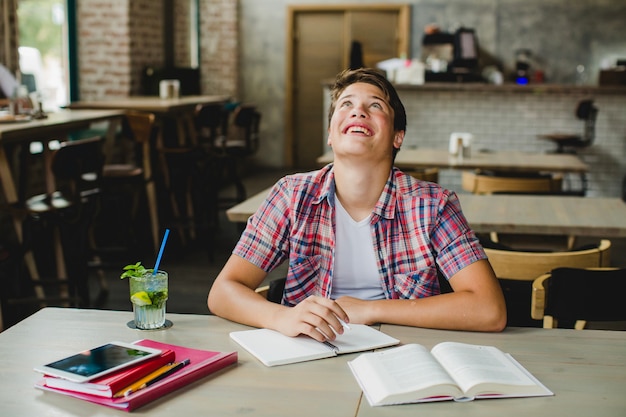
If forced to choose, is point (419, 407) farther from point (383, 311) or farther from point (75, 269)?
point (75, 269)

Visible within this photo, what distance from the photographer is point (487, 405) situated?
129 cm

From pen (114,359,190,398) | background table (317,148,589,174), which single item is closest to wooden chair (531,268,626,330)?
pen (114,359,190,398)

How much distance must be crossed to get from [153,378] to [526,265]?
1.52 metres

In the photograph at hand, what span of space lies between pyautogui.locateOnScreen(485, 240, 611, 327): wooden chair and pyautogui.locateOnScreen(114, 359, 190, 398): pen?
1.36 m

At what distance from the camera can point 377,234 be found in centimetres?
197

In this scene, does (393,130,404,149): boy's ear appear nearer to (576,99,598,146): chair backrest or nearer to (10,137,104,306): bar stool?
(10,137,104,306): bar stool

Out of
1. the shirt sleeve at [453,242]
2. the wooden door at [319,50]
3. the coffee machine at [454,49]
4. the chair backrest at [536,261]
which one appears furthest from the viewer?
the wooden door at [319,50]

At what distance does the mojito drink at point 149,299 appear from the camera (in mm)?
1654

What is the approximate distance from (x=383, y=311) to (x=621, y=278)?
87cm

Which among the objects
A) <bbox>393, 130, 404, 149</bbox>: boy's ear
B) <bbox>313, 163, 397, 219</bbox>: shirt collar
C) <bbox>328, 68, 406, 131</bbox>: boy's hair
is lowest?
<bbox>313, 163, 397, 219</bbox>: shirt collar

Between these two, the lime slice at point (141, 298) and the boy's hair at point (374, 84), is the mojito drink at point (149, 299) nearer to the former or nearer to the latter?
the lime slice at point (141, 298)

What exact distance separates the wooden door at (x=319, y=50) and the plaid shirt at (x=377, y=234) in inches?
331

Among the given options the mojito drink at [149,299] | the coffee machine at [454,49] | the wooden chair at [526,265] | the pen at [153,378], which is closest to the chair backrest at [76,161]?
the wooden chair at [526,265]

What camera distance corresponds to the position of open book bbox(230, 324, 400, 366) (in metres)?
1.49
